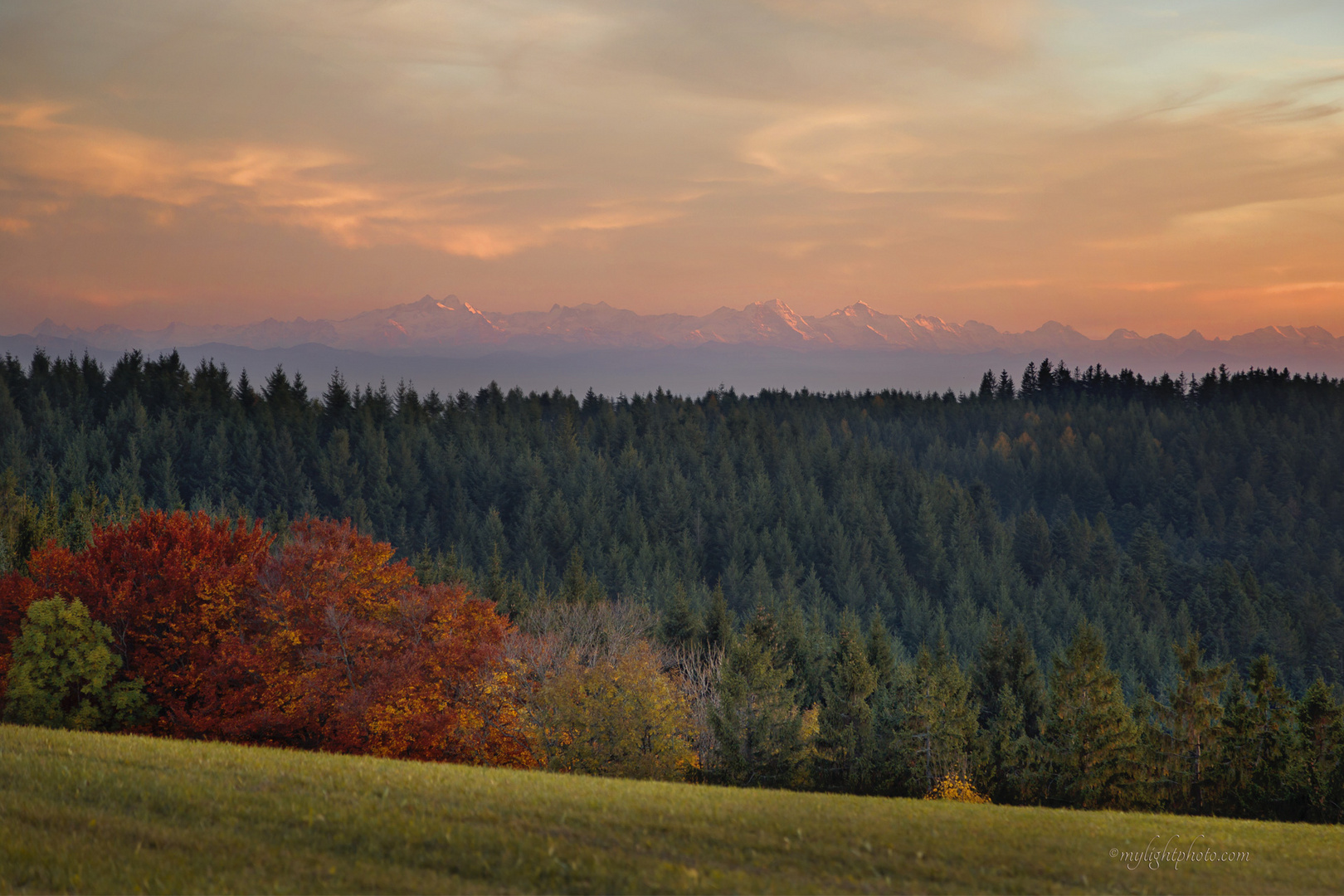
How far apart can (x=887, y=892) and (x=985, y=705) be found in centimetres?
7261

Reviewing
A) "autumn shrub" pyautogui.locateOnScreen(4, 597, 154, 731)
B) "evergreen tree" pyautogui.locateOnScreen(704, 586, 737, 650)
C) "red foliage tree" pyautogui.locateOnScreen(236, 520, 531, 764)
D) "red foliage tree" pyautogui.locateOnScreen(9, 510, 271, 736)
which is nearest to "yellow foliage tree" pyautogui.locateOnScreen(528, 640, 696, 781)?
"red foliage tree" pyautogui.locateOnScreen(236, 520, 531, 764)

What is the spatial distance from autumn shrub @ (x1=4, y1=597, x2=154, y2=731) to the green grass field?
23031 millimetres

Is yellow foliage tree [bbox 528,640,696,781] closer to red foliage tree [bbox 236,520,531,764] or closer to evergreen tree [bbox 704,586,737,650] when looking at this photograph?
red foliage tree [bbox 236,520,531,764]

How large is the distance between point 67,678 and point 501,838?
35945 millimetres

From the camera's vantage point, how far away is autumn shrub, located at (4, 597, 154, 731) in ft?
129

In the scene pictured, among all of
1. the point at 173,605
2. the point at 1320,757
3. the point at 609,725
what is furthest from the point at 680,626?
→ the point at 1320,757

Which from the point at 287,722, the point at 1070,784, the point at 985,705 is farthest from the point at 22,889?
the point at 985,705

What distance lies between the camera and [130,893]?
11961 millimetres

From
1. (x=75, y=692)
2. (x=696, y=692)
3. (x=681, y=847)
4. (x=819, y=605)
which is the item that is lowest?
(x=819, y=605)

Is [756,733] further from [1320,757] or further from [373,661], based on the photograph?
[1320,757]

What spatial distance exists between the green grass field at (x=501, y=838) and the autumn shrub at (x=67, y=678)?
23.0m

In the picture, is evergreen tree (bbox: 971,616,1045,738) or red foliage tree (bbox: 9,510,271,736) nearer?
red foliage tree (bbox: 9,510,271,736)

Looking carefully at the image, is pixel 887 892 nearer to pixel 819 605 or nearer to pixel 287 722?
pixel 287 722

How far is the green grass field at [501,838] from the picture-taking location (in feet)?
43.1
